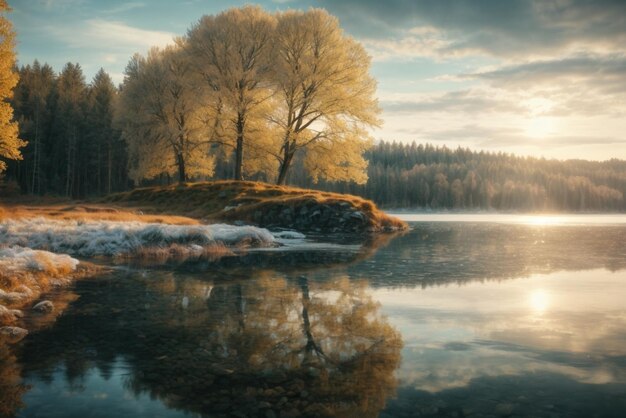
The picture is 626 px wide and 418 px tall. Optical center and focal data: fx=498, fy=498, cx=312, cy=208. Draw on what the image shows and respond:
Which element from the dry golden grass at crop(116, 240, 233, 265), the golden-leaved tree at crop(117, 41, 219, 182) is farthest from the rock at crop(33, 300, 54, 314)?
the golden-leaved tree at crop(117, 41, 219, 182)

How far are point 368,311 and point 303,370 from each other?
3152 millimetres

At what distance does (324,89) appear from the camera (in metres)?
37.3

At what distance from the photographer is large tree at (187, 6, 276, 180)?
38.9 m

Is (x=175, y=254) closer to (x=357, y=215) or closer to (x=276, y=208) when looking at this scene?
(x=276, y=208)

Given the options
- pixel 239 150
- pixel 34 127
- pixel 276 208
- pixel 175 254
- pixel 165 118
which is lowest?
pixel 175 254

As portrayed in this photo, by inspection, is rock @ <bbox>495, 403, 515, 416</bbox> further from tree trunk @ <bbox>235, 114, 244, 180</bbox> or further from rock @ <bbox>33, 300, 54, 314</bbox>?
tree trunk @ <bbox>235, 114, 244, 180</bbox>

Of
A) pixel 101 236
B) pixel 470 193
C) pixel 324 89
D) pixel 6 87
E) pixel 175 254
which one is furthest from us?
pixel 470 193

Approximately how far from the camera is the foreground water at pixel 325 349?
455 cm

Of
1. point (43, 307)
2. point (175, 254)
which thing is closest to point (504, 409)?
point (43, 307)

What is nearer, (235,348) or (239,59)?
(235,348)

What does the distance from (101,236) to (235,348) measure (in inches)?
516

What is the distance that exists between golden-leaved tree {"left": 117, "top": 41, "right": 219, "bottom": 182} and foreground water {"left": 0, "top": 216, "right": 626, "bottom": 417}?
33.5 meters

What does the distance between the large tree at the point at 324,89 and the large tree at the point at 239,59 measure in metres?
1.67

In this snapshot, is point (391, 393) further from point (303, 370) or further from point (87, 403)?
point (87, 403)
